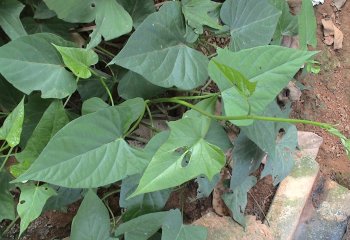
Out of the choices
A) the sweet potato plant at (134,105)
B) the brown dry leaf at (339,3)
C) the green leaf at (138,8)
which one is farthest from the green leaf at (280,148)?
the brown dry leaf at (339,3)

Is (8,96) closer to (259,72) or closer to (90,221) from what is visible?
(90,221)

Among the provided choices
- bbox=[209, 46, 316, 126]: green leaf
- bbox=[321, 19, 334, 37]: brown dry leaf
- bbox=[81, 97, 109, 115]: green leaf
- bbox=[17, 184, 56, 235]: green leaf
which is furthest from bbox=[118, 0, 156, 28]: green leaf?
bbox=[321, 19, 334, 37]: brown dry leaf

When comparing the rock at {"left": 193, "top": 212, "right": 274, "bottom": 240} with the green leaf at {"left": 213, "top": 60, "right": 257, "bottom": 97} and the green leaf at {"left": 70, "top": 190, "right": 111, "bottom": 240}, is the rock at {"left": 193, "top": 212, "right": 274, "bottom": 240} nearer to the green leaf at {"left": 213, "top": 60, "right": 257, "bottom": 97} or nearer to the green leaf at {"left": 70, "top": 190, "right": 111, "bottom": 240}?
the green leaf at {"left": 70, "top": 190, "right": 111, "bottom": 240}

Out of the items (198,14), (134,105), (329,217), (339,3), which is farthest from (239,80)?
(339,3)

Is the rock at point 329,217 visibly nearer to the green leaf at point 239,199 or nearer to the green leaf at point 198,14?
the green leaf at point 239,199

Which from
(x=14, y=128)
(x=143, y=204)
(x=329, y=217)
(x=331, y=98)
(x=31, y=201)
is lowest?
(x=329, y=217)

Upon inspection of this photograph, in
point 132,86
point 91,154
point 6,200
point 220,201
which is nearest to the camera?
point 91,154

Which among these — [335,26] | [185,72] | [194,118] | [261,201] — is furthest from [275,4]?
[335,26]
